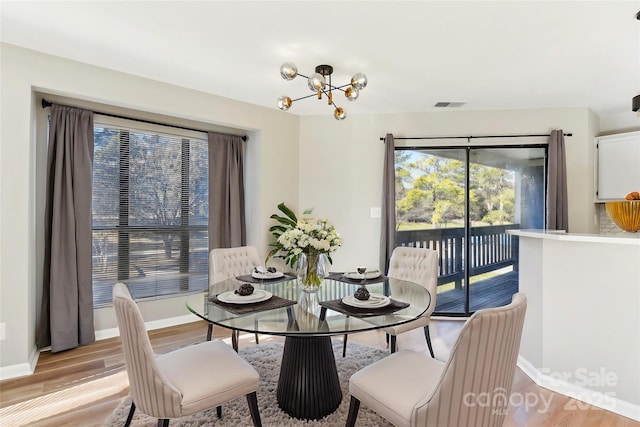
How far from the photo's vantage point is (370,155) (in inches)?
173

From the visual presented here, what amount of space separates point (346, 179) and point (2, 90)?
3.39m

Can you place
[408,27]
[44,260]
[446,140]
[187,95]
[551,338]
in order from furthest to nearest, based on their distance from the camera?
1. [446,140]
2. [187,95]
3. [44,260]
4. [551,338]
5. [408,27]

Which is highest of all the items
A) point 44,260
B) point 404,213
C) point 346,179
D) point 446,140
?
point 446,140

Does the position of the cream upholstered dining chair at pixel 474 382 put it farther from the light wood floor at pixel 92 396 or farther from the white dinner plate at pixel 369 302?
the light wood floor at pixel 92 396

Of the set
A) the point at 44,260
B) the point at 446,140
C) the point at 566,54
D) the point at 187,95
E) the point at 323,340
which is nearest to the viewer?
the point at 323,340

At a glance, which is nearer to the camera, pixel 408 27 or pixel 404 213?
pixel 408 27

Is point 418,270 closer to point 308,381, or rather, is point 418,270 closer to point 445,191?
point 308,381

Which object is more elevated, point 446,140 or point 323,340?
point 446,140

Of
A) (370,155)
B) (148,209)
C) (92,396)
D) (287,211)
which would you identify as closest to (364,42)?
(370,155)

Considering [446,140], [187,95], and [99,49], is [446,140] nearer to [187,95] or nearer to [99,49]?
[187,95]

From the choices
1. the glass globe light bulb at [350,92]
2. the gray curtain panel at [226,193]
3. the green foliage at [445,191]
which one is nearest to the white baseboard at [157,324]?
the gray curtain panel at [226,193]

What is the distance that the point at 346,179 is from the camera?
446cm

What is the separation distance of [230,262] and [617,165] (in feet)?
15.0

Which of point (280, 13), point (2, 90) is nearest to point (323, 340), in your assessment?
point (280, 13)
